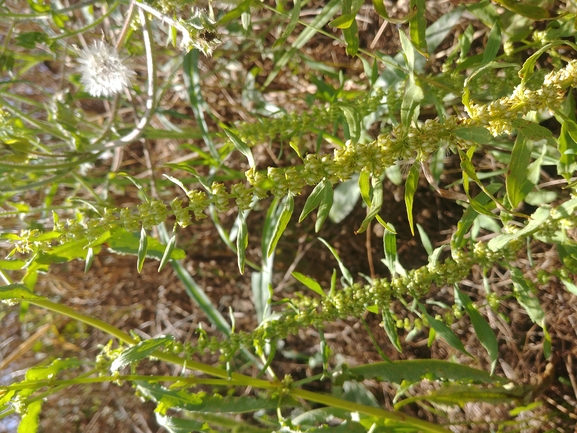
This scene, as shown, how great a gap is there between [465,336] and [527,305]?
773 millimetres

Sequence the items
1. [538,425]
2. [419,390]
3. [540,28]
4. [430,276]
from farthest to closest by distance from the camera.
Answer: [419,390]
[538,425]
[540,28]
[430,276]

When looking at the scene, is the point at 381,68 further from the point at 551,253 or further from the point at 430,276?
the point at 430,276

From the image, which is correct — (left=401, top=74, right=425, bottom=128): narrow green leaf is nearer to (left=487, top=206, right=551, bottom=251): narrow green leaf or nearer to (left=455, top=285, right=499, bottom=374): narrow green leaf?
(left=487, top=206, right=551, bottom=251): narrow green leaf

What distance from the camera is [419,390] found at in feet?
7.03

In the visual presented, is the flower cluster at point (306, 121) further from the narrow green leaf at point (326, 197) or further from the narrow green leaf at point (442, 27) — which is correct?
the narrow green leaf at point (326, 197)

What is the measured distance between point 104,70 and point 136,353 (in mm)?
930

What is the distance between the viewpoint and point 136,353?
1.07 m

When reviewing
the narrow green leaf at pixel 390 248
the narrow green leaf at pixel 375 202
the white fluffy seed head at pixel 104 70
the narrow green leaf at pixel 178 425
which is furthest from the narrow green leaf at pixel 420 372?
the white fluffy seed head at pixel 104 70

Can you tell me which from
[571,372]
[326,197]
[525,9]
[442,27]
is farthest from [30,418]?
[571,372]

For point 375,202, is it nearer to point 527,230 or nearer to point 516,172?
point 516,172

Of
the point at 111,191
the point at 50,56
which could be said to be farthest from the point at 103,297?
the point at 50,56

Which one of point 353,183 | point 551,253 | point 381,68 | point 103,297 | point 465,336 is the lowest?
point 103,297

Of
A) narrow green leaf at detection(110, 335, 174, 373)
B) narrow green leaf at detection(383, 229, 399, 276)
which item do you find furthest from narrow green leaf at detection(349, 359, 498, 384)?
narrow green leaf at detection(110, 335, 174, 373)

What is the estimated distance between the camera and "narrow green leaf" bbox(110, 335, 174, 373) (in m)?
1.05
